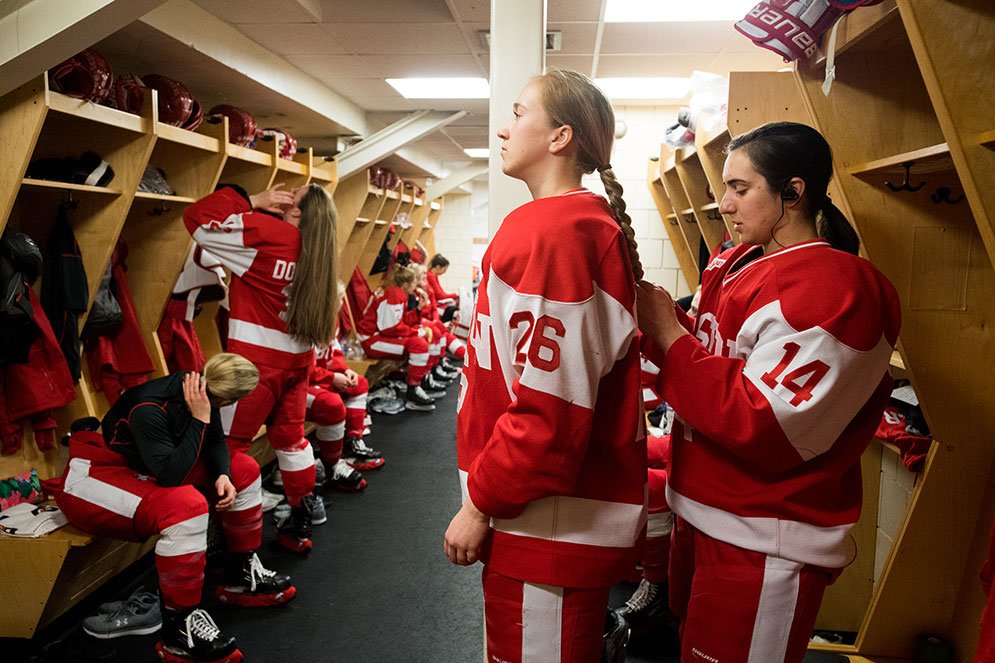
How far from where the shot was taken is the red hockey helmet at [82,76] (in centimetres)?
225

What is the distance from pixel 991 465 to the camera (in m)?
1.91

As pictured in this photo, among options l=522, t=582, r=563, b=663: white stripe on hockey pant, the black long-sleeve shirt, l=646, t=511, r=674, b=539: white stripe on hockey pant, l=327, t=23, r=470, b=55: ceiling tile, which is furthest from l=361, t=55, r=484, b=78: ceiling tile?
l=522, t=582, r=563, b=663: white stripe on hockey pant

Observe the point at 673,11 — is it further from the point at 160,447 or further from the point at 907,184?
the point at 160,447

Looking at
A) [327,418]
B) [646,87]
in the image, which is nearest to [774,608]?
[327,418]

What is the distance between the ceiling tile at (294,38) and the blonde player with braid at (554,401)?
2.61m

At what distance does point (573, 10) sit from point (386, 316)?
3316 millimetres

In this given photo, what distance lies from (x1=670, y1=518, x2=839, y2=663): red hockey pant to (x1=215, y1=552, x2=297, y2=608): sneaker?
1816 millimetres

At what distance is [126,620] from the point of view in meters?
2.28

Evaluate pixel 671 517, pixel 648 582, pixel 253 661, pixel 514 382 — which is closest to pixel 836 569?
pixel 514 382

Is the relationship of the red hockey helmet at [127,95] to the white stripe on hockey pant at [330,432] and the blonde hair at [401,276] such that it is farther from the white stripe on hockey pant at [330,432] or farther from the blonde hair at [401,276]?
the blonde hair at [401,276]

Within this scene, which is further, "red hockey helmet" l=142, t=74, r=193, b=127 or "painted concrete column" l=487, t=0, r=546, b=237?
"red hockey helmet" l=142, t=74, r=193, b=127

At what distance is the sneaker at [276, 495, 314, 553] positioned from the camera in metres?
2.99

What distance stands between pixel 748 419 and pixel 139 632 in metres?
2.23

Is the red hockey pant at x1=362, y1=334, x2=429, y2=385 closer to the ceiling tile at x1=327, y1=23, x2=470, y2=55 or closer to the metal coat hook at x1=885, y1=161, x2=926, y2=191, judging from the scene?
the ceiling tile at x1=327, y1=23, x2=470, y2=55
